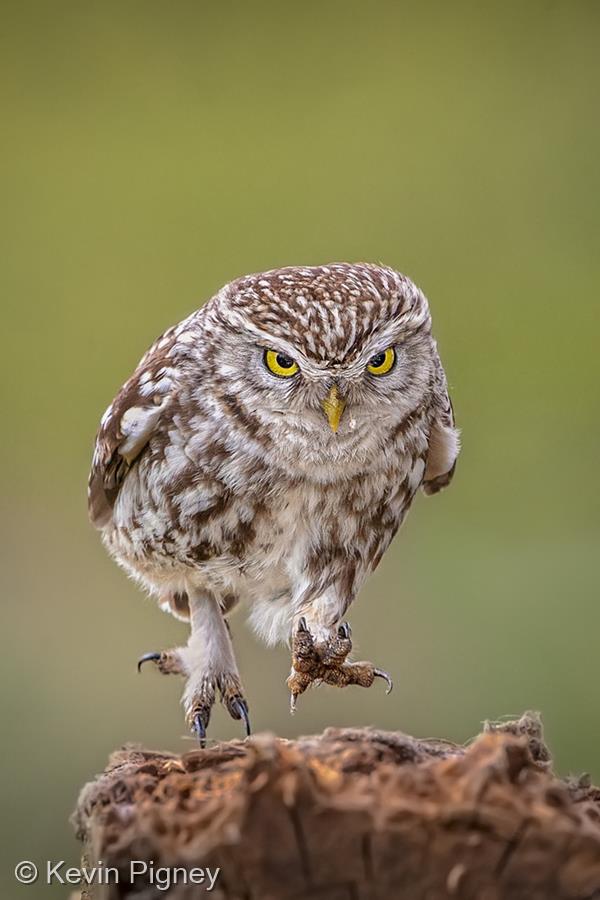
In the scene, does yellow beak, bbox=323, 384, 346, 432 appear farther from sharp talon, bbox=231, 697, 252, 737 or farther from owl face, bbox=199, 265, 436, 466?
sharp talon, bbox=231, 697, 252, 737

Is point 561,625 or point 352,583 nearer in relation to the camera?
point 352,583

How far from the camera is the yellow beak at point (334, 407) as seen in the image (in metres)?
2.91

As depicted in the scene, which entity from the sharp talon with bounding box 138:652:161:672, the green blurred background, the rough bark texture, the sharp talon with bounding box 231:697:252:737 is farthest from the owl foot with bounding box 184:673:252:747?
the green blurred background

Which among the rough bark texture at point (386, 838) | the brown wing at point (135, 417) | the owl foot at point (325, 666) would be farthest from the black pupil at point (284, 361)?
the rough bark texture at point (386, 838)

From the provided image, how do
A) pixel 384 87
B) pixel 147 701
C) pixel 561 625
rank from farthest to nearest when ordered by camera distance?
pixel 384 87 < pixel 561 625 < pixel 147 701

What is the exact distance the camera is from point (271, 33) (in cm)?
1044

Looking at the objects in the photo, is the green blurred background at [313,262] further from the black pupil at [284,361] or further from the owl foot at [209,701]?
the black pupil at [284,361]

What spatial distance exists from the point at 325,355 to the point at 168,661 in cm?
104

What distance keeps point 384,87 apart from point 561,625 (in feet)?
15.8

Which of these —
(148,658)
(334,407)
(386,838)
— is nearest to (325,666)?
(334,407)

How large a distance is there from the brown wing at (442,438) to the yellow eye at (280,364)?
470 mm

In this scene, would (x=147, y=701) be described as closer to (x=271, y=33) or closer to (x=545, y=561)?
(x=545, y=561)

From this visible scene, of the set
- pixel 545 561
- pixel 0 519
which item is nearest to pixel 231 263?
pixel 0 519

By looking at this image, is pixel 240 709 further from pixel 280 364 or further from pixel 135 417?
pixel 280 364
